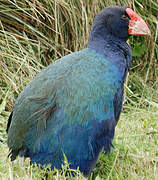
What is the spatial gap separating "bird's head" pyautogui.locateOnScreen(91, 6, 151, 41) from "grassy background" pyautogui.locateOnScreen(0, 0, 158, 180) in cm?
62

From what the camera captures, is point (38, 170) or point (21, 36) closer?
point (38, 170)

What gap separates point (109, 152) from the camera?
8.71 ft

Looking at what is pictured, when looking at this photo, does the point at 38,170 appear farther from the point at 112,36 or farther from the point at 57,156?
the point at 112,36

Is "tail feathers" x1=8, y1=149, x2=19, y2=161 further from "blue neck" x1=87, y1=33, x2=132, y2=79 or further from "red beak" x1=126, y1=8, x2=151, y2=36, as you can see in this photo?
"red beak" x1=126, y1=8, x2=151, y2=36

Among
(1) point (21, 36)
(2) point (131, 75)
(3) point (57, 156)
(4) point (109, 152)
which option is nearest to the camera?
(3) point (57, 156)

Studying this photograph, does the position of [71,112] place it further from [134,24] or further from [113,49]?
[134,24]

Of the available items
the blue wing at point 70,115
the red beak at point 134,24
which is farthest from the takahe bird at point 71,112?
the red beak at point 134,24

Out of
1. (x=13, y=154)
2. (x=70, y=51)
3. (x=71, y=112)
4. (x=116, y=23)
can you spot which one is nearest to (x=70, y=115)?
(x=71, y=112)

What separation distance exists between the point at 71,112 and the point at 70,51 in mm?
1696

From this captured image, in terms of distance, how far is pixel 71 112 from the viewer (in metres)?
2.46

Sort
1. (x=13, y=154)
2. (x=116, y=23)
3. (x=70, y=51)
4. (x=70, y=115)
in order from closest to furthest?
(x=70, y=115) < (x=13, y=154) < (x=116, y=23) < (x=70, y=51)

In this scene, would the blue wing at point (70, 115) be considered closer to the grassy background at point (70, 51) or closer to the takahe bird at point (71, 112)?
the takahe bird at point (71, 112)

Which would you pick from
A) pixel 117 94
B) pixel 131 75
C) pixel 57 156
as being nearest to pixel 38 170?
pixel 57 156

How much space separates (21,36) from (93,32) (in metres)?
1.38
